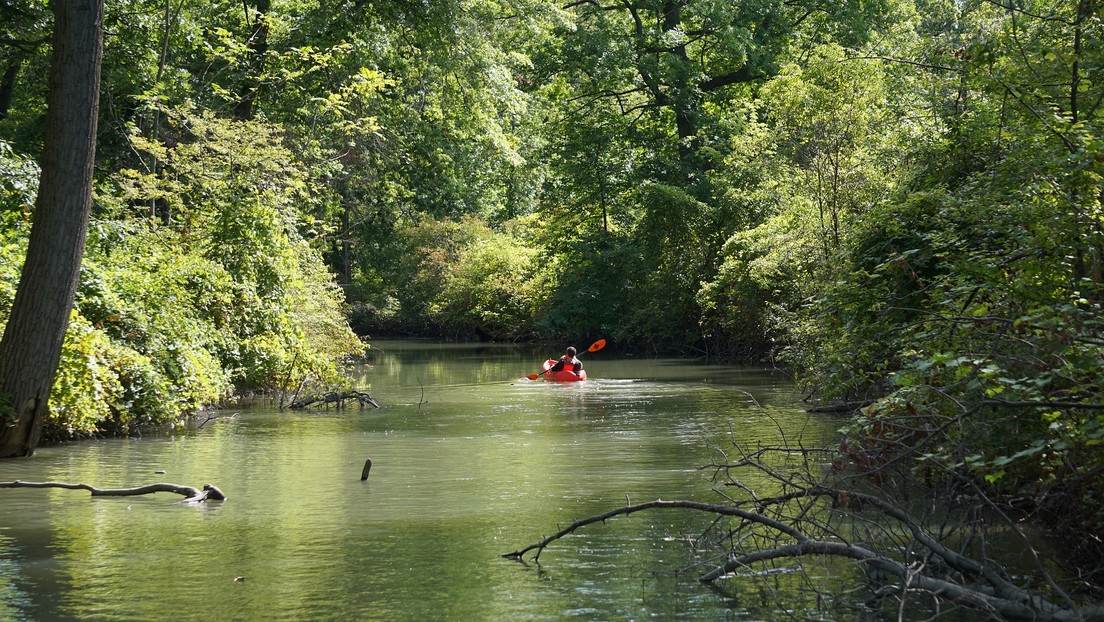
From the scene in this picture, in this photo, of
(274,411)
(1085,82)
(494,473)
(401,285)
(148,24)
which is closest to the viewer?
(1085,82)

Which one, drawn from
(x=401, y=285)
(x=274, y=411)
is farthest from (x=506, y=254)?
(x=274, y=411)

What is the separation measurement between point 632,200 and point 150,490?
3081 centimetres

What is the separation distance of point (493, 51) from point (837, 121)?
7691 mm

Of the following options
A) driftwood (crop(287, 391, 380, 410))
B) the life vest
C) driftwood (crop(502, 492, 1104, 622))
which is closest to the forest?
driftwood (crop(502, 492, 1104, 622))

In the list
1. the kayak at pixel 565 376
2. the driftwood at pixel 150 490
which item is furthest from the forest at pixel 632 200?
the kayak at pixel 565 376

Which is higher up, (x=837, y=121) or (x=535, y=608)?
(x=837, y=121)

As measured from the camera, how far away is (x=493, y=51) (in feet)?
89.7

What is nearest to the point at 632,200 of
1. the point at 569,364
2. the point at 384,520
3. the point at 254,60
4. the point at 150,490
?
the point at 569,364

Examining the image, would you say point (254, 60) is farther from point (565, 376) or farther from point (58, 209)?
point (58, 209)

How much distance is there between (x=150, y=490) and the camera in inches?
450

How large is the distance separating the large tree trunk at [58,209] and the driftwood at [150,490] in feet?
7.82

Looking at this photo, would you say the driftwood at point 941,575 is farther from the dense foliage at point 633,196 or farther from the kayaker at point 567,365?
the kayaker at point 567,365

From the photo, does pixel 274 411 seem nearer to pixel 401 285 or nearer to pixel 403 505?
pixel 403 505

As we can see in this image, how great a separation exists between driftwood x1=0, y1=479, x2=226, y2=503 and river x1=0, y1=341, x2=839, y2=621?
0.40 ft
